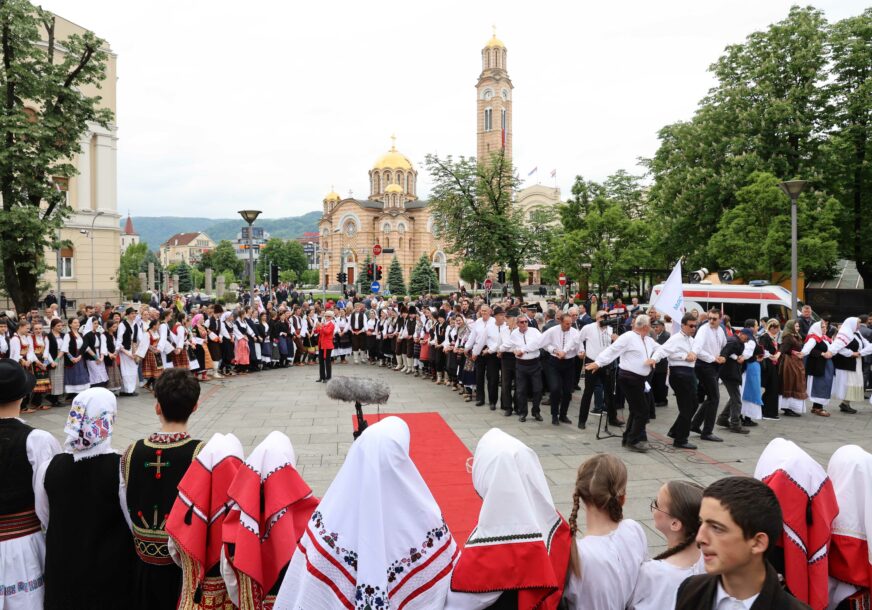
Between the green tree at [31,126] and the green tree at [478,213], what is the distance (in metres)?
16.1

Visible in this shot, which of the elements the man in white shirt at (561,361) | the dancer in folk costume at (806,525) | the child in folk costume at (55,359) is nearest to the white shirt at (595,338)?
the man in white shirt at (561,361)

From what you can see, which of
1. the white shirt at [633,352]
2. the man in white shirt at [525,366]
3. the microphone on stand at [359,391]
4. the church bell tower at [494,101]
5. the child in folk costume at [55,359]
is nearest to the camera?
the microphone on stand at [359,391]

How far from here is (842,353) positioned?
12617mm

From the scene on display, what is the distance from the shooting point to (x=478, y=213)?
97.7 ft

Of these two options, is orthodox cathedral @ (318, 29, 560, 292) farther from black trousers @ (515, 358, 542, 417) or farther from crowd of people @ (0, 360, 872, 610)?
crowd of people @ (0, 360, 872, 610)

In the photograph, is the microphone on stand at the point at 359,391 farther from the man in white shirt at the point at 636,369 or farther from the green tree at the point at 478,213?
the green tree at the point at 478,213

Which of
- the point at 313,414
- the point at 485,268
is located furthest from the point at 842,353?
the point at 485,268

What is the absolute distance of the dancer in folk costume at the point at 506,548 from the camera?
2393mm

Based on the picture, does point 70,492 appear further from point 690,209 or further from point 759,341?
point 690,209

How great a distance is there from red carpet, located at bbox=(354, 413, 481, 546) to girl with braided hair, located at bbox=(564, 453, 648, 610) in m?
2.58

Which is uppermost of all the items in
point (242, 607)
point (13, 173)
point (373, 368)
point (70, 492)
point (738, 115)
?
point (738, 115)

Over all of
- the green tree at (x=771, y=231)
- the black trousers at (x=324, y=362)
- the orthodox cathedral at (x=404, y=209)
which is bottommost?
the black trousers at (x=324, y=362)

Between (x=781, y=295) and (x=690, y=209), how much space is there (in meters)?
10.3

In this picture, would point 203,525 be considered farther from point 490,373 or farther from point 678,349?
point 490,373
